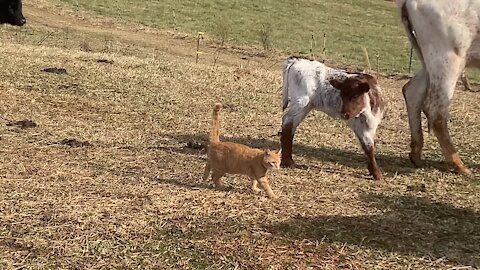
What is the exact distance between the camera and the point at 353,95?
6.50 meters

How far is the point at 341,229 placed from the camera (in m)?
5.00

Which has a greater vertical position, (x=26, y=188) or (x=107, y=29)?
(x=26, y=188)

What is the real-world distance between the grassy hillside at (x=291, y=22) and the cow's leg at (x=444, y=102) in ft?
37.6

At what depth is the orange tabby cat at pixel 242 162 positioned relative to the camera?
557cm

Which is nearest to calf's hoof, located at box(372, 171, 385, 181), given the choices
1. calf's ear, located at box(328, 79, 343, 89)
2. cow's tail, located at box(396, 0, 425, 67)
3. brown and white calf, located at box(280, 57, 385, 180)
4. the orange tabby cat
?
brown and white calf, located at box(280, 57, 385, 180)

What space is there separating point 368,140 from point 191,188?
1.83 m

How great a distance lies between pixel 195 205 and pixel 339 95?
2.03 metres

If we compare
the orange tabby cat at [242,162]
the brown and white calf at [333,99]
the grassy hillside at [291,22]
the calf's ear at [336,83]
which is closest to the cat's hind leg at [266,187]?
the orange tabby cat at [242,162]

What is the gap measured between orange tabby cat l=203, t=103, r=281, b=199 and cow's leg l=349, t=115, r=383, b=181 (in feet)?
4.06

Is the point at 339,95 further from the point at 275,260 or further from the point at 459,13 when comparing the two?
the point at 275,260

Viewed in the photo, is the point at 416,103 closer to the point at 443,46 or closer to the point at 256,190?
the point at 443,46

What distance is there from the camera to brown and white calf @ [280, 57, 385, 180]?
6.52 meters

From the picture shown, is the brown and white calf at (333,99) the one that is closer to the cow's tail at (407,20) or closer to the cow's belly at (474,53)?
the cow's tail at (407,20)

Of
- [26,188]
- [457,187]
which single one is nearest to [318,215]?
[457,187]
